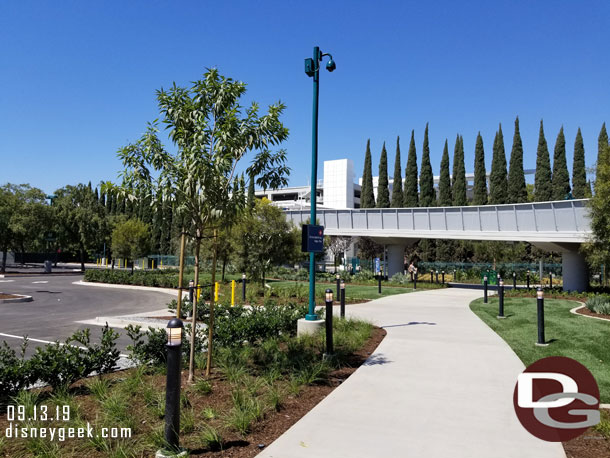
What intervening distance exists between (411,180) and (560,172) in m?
15.2

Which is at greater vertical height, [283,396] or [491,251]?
[491,251]

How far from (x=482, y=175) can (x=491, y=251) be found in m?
12.1

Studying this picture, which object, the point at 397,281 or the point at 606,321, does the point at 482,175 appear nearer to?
the point at 397,281

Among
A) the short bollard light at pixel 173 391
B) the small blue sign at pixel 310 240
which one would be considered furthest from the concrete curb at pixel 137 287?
the short bollard light at pixel 173 391

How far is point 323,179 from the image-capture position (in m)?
88.5

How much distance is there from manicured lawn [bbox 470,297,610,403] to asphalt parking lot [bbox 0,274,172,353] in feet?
28.3

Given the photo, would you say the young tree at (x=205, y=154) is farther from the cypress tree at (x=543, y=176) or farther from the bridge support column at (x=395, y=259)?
the cypress tree at (x=543, y=176)

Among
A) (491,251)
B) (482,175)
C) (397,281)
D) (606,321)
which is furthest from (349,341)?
(482,175)

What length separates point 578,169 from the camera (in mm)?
48281

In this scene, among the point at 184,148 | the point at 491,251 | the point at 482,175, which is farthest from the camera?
the point at 482,175

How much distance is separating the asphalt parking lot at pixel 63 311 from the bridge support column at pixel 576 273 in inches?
790

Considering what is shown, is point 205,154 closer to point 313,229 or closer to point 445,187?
point 313,229

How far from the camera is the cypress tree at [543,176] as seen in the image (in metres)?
47.5

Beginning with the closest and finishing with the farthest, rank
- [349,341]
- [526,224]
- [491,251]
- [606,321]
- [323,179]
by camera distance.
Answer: [349,341], [606,321], [526,224], [491,251], [323,179]
